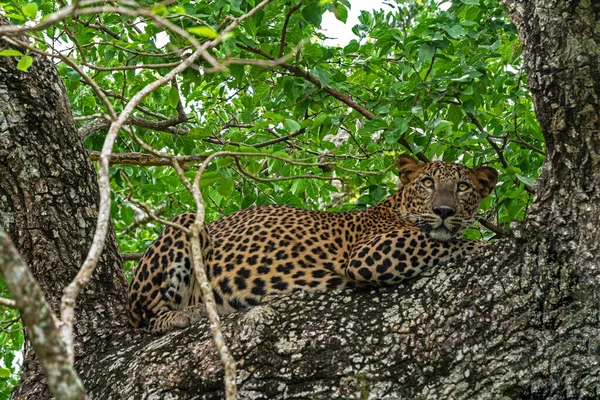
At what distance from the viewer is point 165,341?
5785 millimetres

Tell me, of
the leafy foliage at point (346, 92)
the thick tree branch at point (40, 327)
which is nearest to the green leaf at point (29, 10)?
the leafy foliage at point (346, 92)

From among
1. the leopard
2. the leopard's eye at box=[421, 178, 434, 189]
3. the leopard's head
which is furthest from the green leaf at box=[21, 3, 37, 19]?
the leopard's eye at box=[421, 178, 434, 189]

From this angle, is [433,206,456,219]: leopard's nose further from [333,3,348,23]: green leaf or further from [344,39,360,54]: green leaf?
[344,39,360,54]: green leaf

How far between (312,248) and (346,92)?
1690 mm

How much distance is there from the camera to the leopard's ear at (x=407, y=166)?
7.61 meters

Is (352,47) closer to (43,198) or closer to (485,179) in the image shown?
(485,179)

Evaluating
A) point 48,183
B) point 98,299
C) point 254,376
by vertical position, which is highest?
point 48,183

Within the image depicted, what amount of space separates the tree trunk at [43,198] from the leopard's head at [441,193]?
8.29ft

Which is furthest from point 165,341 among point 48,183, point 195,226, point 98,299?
point 195,226

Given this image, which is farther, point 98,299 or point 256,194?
point 256,194

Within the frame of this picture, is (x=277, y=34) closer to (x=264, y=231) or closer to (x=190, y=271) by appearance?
(x=264, y=231)

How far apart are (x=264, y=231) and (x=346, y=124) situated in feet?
3.79

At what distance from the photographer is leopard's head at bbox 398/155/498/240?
6871 mm

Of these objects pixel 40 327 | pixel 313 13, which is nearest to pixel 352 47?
pixel 313 13
